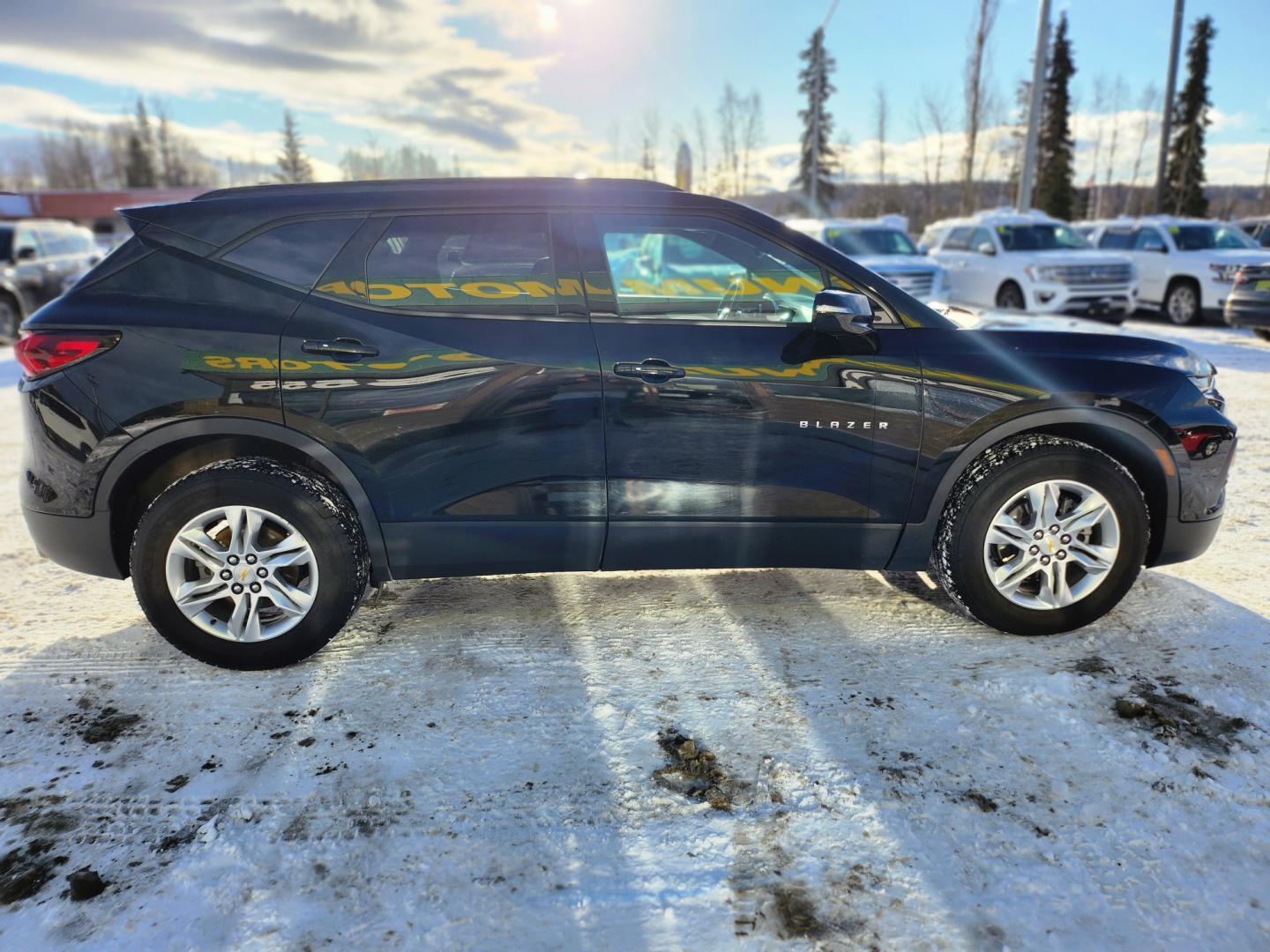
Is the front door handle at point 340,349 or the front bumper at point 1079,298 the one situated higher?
the front bumper at point 1079,298

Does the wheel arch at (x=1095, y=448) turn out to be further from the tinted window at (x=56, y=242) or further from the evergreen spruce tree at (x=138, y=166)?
the evergreen spruce tree at (x=138, y=166)

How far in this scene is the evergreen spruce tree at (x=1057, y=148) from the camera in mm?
46844

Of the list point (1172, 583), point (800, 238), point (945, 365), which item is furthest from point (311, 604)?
point (1172, 583)

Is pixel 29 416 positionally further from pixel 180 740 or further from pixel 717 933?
pixel 717 933

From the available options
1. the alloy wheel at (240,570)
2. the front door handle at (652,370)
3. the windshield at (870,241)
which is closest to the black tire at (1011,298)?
the windshield at (870,241)

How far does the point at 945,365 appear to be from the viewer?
3064mm

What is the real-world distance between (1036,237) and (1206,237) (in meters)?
3.30

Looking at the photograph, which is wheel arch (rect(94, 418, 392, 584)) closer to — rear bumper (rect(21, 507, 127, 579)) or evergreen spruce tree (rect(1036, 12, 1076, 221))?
rear bumper (rect(21, 507, 127, 579))

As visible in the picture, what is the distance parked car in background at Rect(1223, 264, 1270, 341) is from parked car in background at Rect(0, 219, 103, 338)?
17.8 meters

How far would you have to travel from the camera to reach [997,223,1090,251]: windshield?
13.5 meters

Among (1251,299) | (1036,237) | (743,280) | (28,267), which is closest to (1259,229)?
(1036,237)

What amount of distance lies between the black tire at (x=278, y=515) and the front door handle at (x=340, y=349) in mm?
462

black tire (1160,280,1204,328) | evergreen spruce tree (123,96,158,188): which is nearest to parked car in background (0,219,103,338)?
black tire (1160,280,1204,328)

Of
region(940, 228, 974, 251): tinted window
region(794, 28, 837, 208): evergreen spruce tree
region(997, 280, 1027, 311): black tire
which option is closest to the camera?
region(997, 280, 1027, 311): black tire
